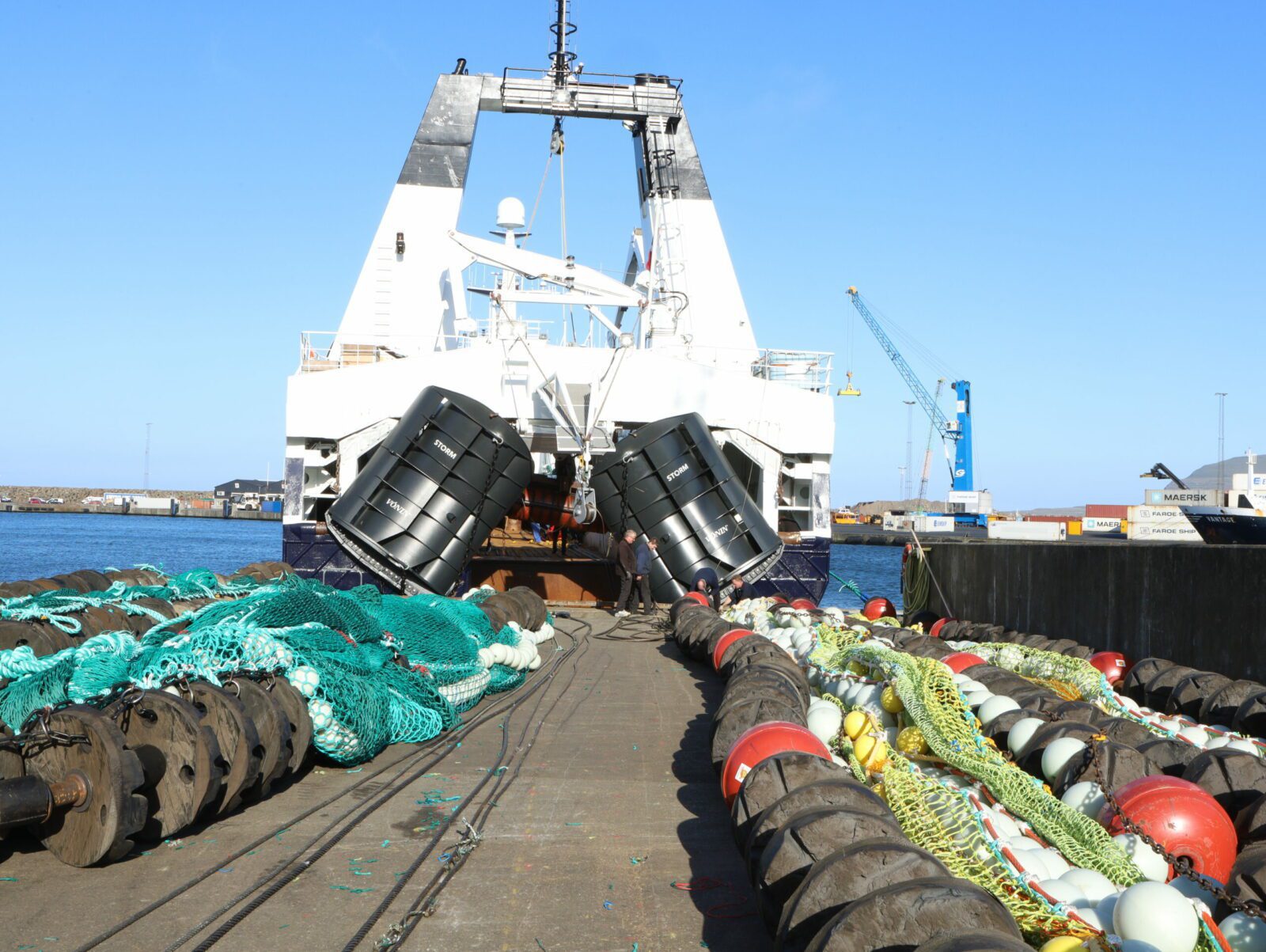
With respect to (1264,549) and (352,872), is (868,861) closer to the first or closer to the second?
(352,872)

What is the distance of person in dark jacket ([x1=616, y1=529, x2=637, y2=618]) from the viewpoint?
712 inches

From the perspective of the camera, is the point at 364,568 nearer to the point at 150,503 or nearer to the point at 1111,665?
the point at 1111,665

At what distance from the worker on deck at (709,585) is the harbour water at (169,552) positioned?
73.1 ft

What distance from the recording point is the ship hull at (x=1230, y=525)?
121ft

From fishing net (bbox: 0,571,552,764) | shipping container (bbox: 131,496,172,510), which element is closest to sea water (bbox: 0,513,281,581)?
fishing net (bbox: 0,571,552,764)

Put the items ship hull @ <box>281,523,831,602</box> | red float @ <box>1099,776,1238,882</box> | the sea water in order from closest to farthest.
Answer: red float @ <box>1099,776,1238,882</box> → ship hull @ <box>281,523,831,602</box> → the sea water

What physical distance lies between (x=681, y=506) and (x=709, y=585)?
1369 millimetres

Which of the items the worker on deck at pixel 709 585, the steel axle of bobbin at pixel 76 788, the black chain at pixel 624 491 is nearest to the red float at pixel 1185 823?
the steel axle of bobbin at pixel 76 788

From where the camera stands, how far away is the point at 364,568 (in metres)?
17.6

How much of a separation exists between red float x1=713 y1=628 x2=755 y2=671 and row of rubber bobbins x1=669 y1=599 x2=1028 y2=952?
14.9ft

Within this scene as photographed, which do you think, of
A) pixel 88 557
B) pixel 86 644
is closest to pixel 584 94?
pixel 86 644

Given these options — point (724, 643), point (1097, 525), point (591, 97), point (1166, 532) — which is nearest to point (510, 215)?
point (591, 97)

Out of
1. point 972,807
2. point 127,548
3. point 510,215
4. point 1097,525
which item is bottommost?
point 127,548

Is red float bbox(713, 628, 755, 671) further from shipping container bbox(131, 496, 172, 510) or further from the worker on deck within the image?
shipping container bbox(131, 496, 172, 510)
